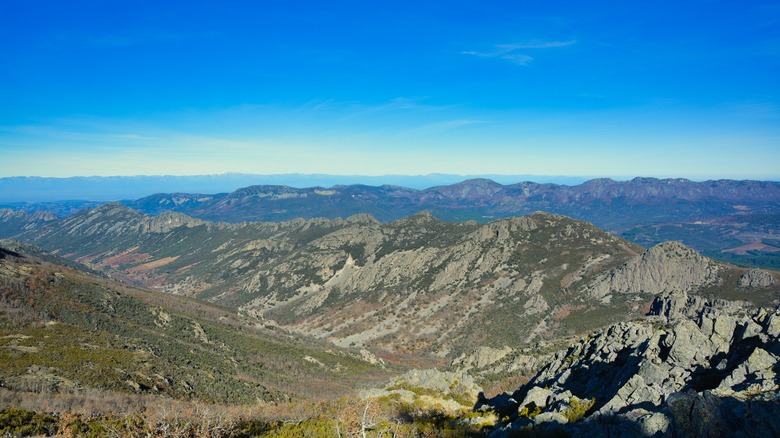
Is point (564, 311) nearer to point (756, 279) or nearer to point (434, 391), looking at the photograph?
point (756, 279)

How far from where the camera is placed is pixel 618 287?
520 feet

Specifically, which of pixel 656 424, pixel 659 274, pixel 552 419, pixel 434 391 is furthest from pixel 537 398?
pixel 659 274

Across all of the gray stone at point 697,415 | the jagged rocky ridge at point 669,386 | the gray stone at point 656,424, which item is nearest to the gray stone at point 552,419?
the jagged rocky ridge at point 669,386

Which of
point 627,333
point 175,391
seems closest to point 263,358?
point 175,391

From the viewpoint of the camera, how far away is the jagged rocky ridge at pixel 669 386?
2331 centimetres

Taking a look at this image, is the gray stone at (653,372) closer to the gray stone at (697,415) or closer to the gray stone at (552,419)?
the gray stone at (552,419)

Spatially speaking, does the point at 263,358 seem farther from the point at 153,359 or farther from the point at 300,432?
Answer: the point at 300,432

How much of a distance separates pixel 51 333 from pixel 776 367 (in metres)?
97.9

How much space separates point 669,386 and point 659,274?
466 ft

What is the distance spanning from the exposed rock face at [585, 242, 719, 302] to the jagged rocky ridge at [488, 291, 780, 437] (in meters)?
111

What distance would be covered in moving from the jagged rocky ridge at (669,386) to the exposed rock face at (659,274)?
11091 centimetres

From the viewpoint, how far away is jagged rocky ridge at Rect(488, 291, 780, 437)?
23.3 m

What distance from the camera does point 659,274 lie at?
156 meters

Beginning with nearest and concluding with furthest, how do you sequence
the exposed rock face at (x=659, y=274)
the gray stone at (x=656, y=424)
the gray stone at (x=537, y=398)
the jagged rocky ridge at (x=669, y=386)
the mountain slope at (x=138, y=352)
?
the jagged rocky ridge at (x=669, y=386) < the gray stone at (x=656, y=424) < the gray stone at (x=537, y=398) < the mountain slope at (x=138, y=352) < the exposed rock face at (x=659, y=274)
